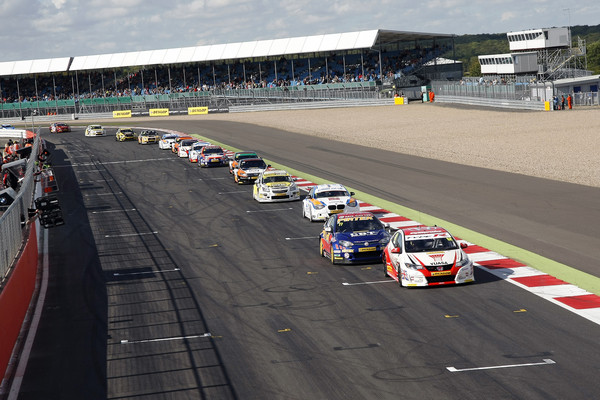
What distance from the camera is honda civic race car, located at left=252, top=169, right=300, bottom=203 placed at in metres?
36.2

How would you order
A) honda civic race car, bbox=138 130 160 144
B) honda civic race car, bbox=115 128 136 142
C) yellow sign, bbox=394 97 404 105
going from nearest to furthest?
honda civic race car, bbox=138 130 160 144, honda civic race car, bbox=115 128 136 142, yellow sign, bbox=394 97 404 105

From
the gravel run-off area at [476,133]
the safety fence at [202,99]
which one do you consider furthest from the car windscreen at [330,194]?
the safety fence at [202,99]

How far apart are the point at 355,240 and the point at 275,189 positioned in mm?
13064

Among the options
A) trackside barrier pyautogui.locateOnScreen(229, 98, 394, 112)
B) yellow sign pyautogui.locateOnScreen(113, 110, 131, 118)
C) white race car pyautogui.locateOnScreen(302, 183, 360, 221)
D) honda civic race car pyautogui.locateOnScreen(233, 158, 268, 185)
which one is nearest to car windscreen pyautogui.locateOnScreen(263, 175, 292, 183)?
white race car pyautogui.locateOnScreen(302, 183, 360, 221)

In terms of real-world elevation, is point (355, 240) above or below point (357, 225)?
below

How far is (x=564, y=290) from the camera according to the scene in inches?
758

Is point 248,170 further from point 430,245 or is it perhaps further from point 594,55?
point 594,55

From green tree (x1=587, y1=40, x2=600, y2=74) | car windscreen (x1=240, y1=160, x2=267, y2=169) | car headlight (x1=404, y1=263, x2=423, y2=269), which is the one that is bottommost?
car headlight (x1=404, y1=263, x2=423, y2=269)

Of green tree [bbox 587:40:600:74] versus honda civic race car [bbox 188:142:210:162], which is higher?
green tree [bbox 587:40:600:74]

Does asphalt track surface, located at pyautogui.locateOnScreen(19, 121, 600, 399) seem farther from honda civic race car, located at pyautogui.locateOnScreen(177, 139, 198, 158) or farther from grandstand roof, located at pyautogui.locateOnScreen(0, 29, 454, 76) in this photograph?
grandstand roof, located at pyautogui.locateOnScreen(0, 29, 454, 76)

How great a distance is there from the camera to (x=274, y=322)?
1797cm


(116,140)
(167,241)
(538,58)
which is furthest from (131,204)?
(538,58)

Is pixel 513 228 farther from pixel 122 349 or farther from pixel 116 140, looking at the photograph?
pixel 116 140

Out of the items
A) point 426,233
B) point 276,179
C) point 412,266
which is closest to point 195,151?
point 276,179
